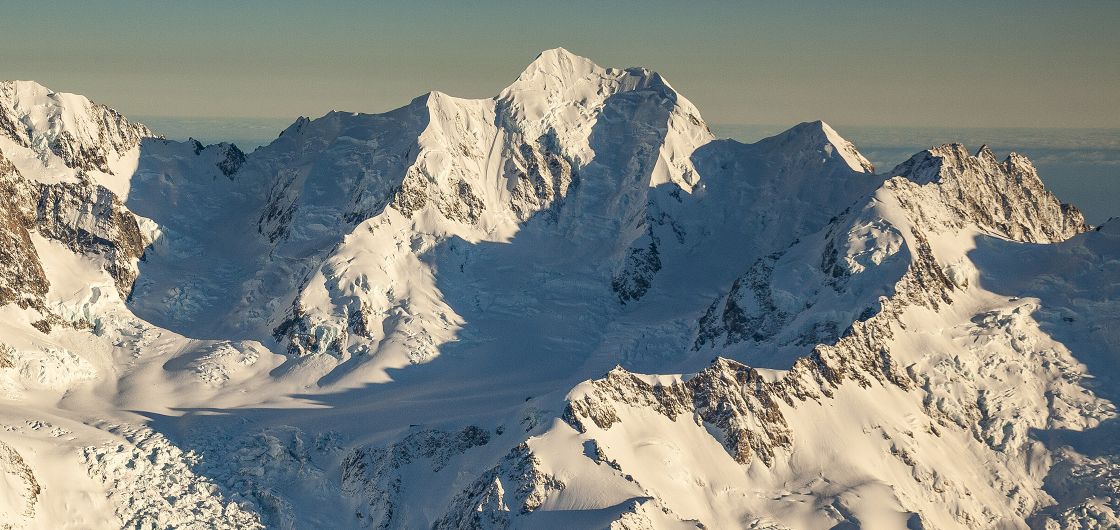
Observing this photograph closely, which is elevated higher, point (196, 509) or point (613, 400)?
point (613, 400)

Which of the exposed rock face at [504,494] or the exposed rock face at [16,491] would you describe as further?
the exposed rock face at [16,491]

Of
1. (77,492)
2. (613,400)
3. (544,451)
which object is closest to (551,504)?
(544,451)

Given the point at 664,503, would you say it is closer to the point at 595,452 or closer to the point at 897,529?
the point at 595,452

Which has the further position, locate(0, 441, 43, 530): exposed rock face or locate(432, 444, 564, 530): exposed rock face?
locate(0, 441, 43, 530): exposed rock face

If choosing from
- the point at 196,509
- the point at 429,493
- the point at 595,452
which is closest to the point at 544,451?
the point at 595,452

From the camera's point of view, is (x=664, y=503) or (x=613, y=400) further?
(x=613, y=400)

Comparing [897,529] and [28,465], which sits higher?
[28,465]

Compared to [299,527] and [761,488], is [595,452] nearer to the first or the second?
[761,488]

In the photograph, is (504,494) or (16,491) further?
(16,491)

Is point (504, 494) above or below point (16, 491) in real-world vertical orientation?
below
